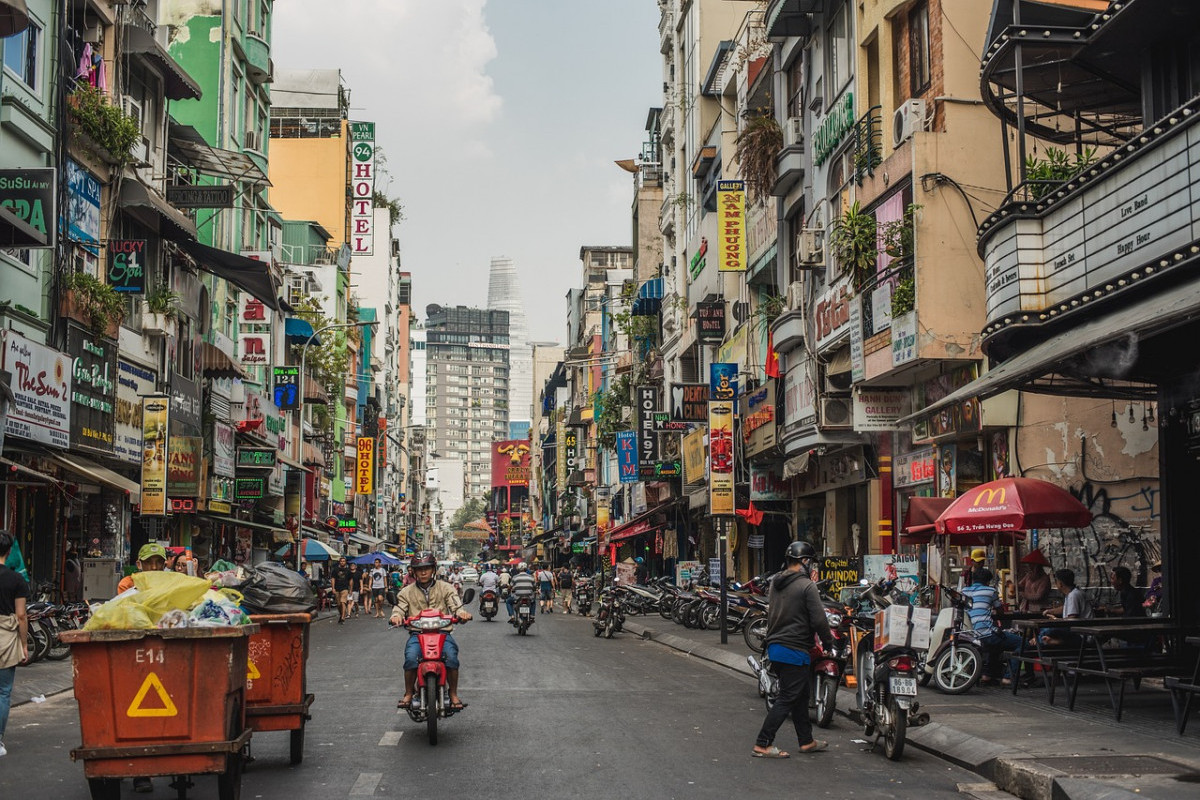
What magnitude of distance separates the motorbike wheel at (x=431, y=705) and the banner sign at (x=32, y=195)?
41.4ft

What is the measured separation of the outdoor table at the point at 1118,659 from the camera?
1345 centimetres

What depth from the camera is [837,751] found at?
39.2 feet

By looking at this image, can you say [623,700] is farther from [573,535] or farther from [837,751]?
[573,535]

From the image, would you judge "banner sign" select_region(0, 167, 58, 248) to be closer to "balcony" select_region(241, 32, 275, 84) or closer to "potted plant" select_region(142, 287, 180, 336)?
"potted plant" select_region(142, 287, 180, 336)

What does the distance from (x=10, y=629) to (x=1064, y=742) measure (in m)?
8.64

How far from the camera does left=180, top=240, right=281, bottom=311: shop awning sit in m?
32.8

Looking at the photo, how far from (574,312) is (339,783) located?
10784 cm

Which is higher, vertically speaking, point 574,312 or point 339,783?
point 574,312

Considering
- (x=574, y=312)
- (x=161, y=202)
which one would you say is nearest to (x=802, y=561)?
(x=161, y=202)

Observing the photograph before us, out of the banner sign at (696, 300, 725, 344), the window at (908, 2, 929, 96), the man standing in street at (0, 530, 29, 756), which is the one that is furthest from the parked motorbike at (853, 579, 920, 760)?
the banner sign at (696, 300, 725, 344)

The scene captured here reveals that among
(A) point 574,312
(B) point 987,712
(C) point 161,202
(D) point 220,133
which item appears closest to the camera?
(B) point 987,712

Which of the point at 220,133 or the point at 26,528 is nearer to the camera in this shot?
the point at 26,528

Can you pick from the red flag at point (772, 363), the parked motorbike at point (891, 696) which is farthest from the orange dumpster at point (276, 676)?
the red flag at point (772, 363)

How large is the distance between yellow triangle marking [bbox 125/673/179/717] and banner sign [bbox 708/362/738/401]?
2999cm
